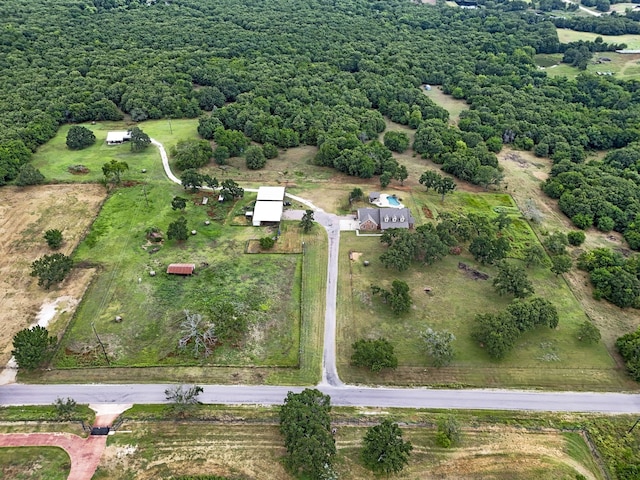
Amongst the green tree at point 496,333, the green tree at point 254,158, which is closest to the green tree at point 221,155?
the green tree at point 254,158

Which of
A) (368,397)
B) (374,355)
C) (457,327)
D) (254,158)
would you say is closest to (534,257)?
(457,327)

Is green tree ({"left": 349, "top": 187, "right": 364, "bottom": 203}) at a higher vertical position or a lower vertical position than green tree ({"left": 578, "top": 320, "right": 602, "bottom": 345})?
lower

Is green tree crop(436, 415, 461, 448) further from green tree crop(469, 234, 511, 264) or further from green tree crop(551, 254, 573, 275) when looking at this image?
green tree crop(551, 254, 573, 275)

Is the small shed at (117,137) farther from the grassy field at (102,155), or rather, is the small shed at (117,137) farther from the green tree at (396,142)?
the green tree at (396,142)

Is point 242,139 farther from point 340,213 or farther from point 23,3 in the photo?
point 23,3

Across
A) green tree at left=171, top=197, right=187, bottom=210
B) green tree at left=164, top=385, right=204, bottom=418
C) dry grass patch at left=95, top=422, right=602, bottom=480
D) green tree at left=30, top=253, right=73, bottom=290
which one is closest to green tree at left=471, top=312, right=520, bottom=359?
dry grass patch at left=95, top=422, right=602, bottom=480

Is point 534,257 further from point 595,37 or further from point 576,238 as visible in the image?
point 595,37
